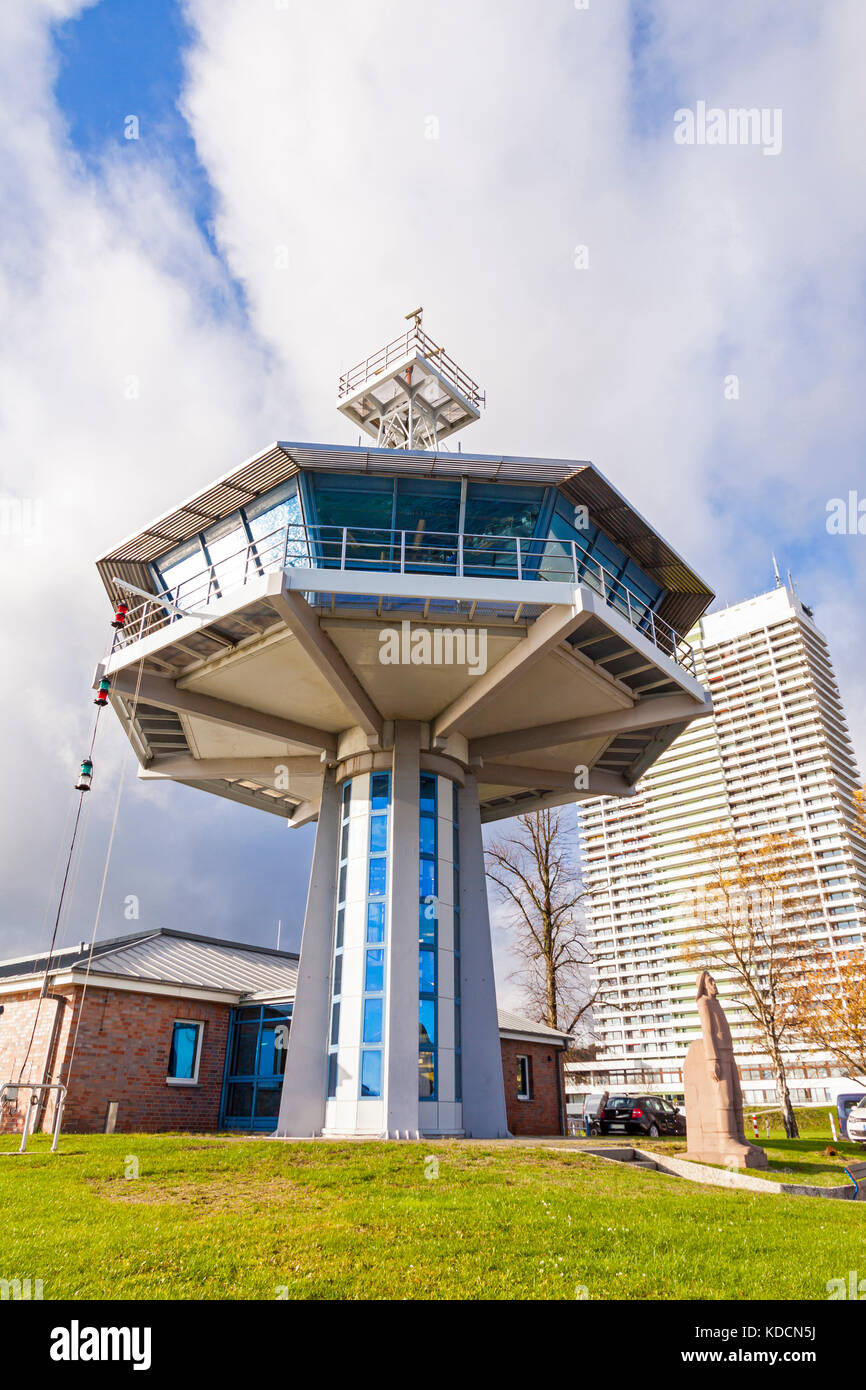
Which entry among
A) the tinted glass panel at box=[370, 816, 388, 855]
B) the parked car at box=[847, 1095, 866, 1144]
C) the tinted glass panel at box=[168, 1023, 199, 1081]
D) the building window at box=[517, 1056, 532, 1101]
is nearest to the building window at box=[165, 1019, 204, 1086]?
the tinted glass panel at box=[168, 1023, 199, 1081]

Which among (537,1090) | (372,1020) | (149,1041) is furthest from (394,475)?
(537,1090)

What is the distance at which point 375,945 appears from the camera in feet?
59.9

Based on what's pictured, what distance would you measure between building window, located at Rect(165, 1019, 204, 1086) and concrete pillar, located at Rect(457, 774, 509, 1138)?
750cm

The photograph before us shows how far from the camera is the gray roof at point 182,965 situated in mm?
20766

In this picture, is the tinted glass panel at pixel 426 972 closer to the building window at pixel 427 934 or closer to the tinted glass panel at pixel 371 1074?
the building window at pixel 427 934

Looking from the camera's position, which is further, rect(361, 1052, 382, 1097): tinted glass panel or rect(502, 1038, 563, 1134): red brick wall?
rect(502, 1038, 563, 1134): red brick wall

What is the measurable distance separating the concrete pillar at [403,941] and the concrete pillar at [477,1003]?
1722 millimetres

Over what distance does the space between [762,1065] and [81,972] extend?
39521mm

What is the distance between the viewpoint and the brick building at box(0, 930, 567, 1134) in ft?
62.0

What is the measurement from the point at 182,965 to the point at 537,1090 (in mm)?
11579

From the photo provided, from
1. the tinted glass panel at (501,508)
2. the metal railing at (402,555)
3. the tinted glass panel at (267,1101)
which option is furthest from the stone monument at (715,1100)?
the tinted glass panel at (267,1101)

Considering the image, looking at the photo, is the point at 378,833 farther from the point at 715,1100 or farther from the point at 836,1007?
the point at 836,1007

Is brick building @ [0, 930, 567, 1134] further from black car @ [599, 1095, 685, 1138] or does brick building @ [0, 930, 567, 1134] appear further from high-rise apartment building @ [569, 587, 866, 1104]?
high-rise apartment building @ [569, 587, 866, 1104]

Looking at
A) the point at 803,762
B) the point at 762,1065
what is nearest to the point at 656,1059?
the point at 762,1065
